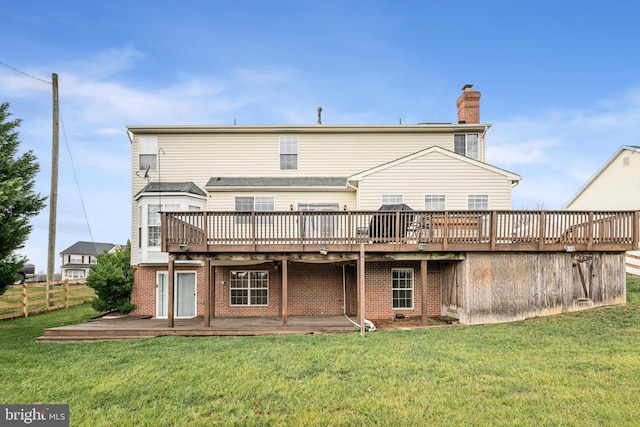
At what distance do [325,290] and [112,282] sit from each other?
7874 millimetres

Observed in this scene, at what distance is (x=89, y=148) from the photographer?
1627 cm

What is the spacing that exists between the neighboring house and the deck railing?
7.53m

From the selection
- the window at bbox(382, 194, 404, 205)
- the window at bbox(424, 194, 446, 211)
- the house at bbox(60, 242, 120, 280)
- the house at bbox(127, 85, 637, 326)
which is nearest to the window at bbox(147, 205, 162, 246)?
the house at bbox(127, 85, 637, 326)

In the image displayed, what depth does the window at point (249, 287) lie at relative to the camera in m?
15.4

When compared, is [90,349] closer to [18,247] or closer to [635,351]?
[18,247]

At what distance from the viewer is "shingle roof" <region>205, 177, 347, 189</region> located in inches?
611

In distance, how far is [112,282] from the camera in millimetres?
15242

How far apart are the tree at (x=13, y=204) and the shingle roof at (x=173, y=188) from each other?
11.1 feet

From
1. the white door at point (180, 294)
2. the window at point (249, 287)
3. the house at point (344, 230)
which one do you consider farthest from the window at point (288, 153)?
the white door at point (180, 294)

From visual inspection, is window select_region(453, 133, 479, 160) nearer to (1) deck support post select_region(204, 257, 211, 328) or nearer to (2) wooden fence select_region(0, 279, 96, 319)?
(1) deck support post select_region(204, 257, 211, 328)

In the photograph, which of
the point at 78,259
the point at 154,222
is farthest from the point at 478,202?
the point at 78,259

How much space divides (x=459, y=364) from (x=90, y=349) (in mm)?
8590

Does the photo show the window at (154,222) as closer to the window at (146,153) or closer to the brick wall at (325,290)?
the brick wall at (325,290)

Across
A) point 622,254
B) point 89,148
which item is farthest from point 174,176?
point 622,254
